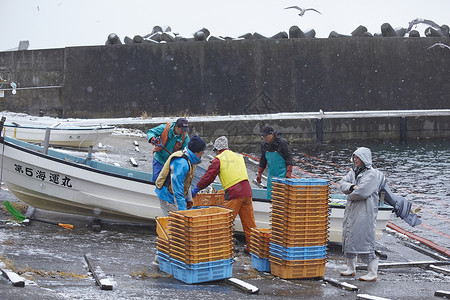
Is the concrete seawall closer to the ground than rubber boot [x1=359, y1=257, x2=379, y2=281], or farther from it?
farther from it

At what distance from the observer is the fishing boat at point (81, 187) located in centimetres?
1012

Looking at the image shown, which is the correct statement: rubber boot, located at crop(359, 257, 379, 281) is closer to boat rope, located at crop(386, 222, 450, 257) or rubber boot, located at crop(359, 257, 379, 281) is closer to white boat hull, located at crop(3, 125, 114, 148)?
boat rope, located at crop(386, 222, 450, 257)

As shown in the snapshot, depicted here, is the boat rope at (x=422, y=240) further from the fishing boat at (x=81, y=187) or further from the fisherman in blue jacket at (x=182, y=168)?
Result: the fisherman in blue jacket at (x=182, y=168)

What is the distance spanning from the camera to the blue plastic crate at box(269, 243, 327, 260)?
24.5 ft

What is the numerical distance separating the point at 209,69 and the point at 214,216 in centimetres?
2428

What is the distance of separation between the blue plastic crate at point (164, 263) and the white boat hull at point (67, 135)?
487 inches

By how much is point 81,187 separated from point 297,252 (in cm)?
411

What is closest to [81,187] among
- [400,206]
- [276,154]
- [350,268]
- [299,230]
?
[276,154]

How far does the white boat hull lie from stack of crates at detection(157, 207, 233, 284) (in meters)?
12.7

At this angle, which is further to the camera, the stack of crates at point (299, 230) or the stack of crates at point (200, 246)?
the stack of crates at point (299, 230)

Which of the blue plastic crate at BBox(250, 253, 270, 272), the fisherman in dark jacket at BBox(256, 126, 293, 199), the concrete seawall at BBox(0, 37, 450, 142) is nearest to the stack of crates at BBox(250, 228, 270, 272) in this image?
the blue plastic crate at BBox(250, 253, 270, 272)

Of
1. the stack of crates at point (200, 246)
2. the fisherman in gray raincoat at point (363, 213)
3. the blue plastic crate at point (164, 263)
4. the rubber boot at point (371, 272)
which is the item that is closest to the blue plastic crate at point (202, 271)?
the stack of crates at point (200, 246)

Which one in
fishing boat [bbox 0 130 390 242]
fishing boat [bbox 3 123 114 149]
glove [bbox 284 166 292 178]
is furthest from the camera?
fishing boat [bbox 3 123 114 149]

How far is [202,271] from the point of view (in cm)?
704
